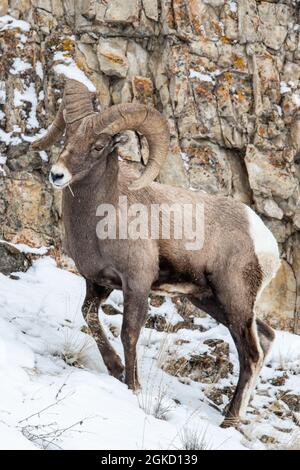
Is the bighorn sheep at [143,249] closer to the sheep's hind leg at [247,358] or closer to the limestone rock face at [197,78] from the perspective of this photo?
the sheep's hind leg at [247,358]

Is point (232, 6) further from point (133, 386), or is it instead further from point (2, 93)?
point (133, 386)

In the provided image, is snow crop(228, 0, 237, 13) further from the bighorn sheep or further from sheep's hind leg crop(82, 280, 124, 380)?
sheep's hind leg crop(82, 280, 124, 380)

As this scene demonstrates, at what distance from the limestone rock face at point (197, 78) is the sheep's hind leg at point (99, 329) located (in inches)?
213

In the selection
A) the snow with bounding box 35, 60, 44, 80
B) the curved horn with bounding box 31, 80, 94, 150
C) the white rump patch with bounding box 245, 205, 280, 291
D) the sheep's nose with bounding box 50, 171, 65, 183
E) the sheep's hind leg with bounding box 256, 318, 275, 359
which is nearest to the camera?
the sheep's nose with bounding box 50, 171, 65, 183

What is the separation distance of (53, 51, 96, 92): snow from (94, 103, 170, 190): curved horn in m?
5.72

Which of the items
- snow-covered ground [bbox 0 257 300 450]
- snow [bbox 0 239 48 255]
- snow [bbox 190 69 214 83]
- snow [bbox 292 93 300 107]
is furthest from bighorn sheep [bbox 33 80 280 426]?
snow [bbox 292 93 300 107]

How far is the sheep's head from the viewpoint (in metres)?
5.38

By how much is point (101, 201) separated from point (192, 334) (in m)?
2.56

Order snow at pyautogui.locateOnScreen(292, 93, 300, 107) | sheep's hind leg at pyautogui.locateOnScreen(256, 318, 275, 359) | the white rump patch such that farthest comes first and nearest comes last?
snow at pyautogui.locateOnScreen(292, 93, 300, 107), sheep's hind leg at pyautogui.locateOnScreen(256, 318, 275, 359), the white rump patch

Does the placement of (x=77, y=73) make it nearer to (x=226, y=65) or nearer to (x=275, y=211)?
(x=226, y=65)

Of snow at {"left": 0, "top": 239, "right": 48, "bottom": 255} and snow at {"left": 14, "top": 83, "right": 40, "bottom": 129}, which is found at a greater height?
snow at {"left": 14, "top": 83, "right": 40, "bottom": 129}

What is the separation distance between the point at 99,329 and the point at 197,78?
7014mm

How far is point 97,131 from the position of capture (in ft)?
17.8

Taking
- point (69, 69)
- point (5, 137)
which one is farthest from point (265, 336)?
point (69, 69)
